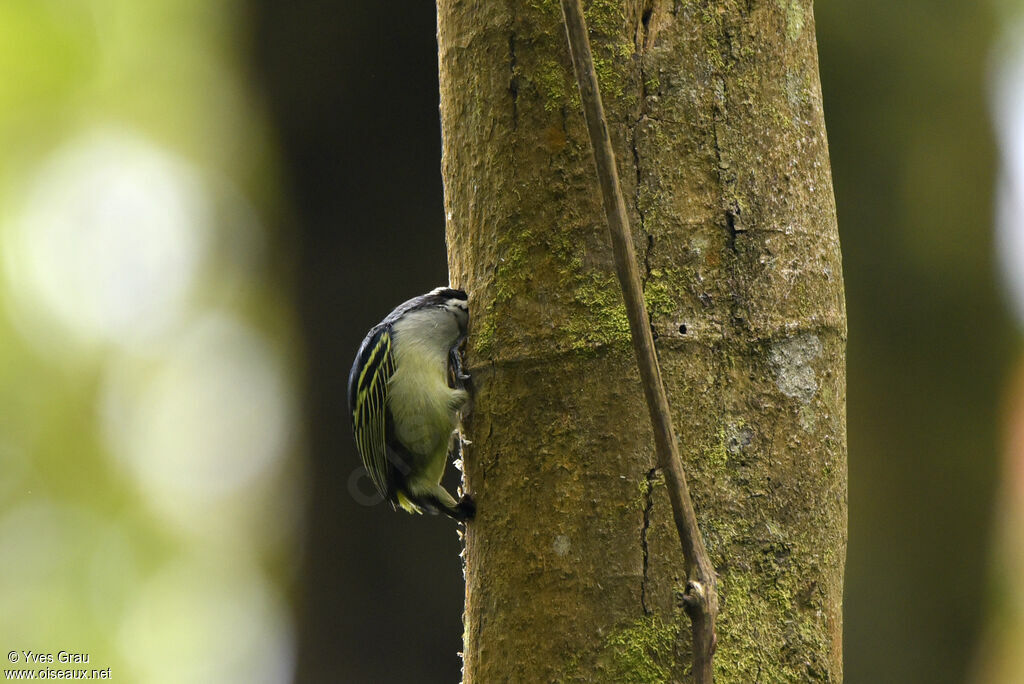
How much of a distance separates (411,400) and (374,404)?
0.25 meters

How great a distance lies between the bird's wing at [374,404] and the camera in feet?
10.5

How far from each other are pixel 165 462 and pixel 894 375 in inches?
361

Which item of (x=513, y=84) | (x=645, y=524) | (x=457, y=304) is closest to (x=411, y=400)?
(x=457, y=304)

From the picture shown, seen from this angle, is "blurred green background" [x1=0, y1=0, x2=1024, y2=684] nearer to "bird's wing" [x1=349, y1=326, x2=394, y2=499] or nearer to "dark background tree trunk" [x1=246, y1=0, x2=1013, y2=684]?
"dark background tree trunk" [x1=246, y1=0, x2=1013, y2=684]

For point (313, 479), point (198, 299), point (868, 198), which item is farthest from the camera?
point (198, 299)

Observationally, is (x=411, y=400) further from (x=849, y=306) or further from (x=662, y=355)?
(x=849, y=306)

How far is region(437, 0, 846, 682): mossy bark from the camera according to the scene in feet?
5.87

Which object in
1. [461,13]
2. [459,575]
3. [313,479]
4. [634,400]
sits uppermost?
[461,13]

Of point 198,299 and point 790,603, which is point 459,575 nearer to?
point 790,603

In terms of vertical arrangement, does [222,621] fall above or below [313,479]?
below

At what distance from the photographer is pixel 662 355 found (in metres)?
1.82

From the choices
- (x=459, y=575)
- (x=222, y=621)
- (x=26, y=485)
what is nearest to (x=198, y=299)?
(x=26, y=485)

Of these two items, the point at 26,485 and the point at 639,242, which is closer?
the point at 639,242

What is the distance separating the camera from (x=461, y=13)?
2258mm
